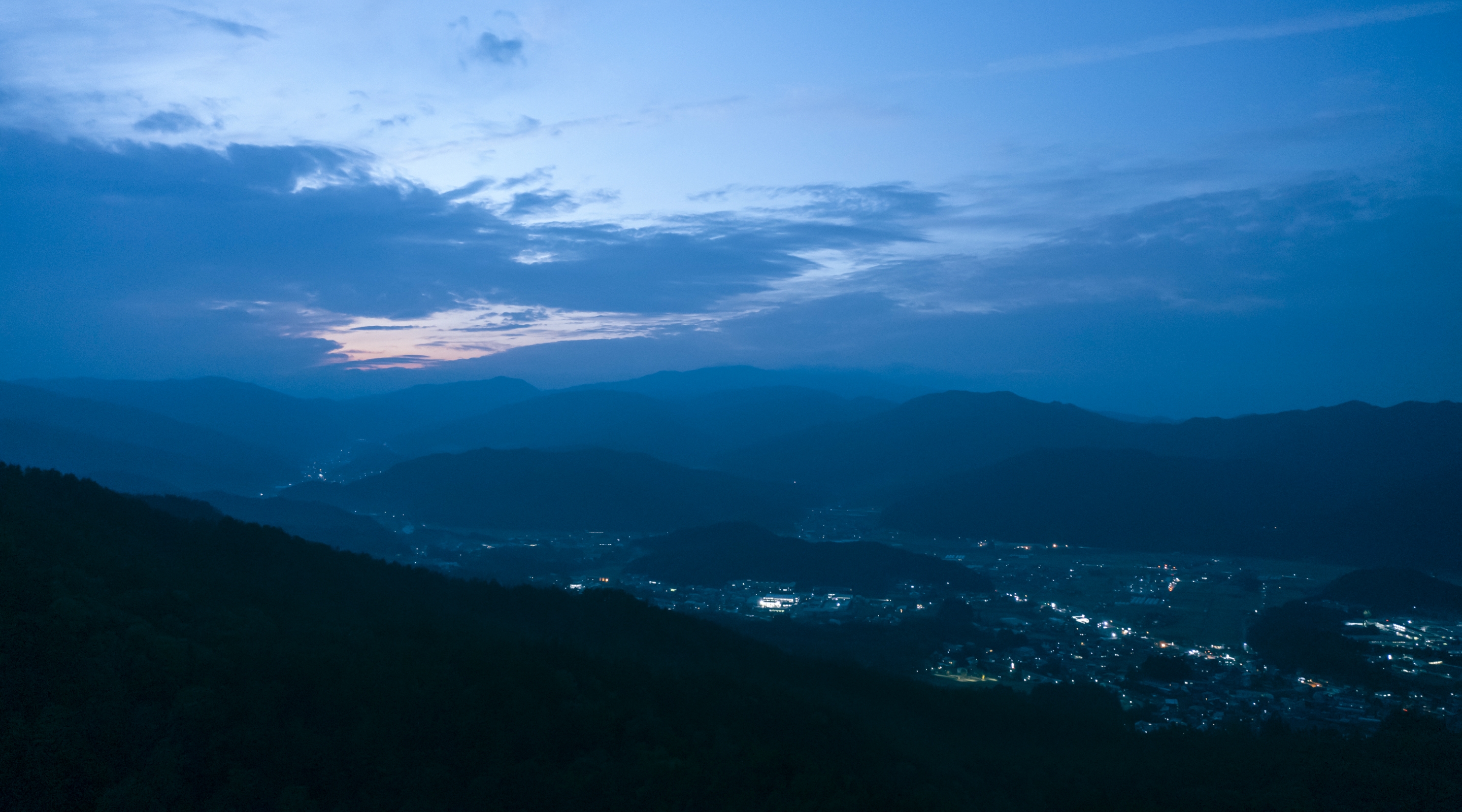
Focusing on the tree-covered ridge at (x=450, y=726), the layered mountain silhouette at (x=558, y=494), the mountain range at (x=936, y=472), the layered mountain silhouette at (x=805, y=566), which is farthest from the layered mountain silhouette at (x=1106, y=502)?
the tree-covered ridge at (x=450, y=726)

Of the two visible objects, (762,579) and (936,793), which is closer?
(936,793)

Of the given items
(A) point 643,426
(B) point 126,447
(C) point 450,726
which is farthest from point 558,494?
(C) point 450,726

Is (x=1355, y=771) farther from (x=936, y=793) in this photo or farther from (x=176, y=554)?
(x=176, y=554)

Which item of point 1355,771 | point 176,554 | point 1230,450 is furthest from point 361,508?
point 1230,450

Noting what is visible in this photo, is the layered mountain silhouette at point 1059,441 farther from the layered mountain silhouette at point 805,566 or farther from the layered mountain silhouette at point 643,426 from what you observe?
the layered mountain silhouette at point 805,566

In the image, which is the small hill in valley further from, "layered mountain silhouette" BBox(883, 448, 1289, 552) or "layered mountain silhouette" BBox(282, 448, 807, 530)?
"layered mountain silhouette" BBox(282, 448, 807, 530)

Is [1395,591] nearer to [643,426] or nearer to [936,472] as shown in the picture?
[936,472]
